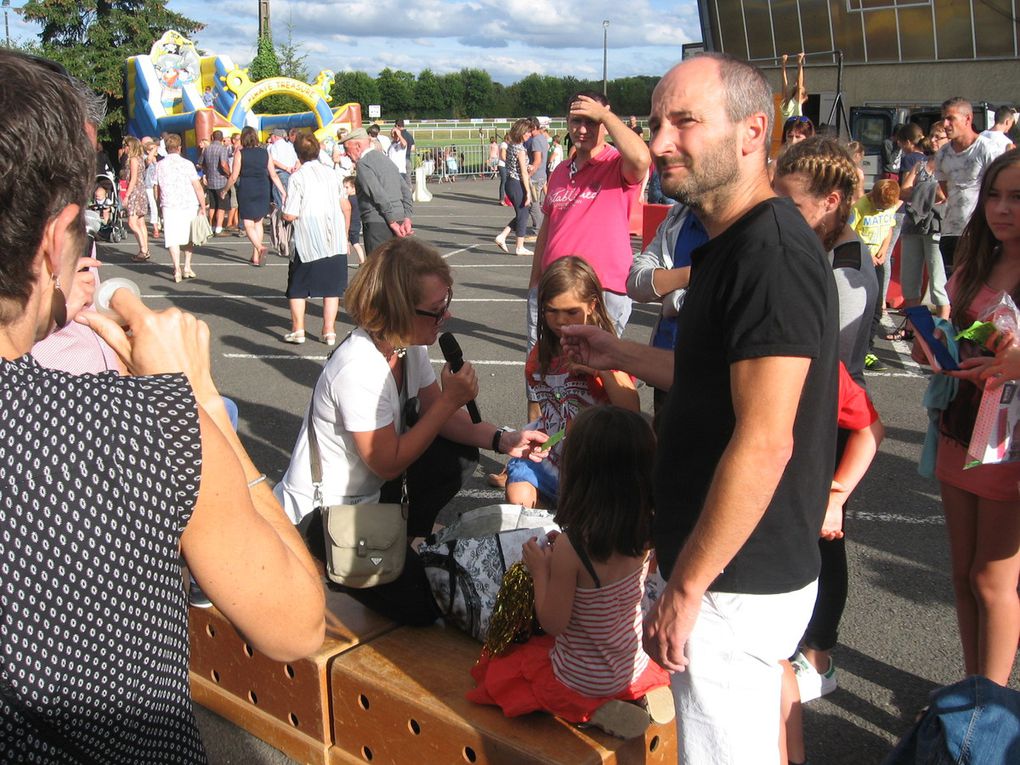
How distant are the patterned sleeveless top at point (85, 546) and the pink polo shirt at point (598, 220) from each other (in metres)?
4.04

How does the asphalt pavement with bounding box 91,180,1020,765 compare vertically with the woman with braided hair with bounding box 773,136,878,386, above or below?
below

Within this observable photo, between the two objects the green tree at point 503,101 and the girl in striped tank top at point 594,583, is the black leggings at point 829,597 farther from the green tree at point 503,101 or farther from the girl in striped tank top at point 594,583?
the green tree at point 503,101

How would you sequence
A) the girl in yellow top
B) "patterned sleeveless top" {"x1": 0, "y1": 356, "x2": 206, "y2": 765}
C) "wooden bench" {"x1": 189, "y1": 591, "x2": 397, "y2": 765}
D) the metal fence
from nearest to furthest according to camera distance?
1. "patterned sleeveless top" {"x1": 0, "y1": 356, "x2": 206, "y2": 765}
2. "wooden bench" {"x1": 189, "y1": 591, "x2": 397, "y2": 765}
3. the girl in yellow top
4. the metal fence

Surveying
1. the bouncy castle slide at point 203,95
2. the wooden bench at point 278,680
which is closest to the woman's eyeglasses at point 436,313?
the wooden bench at point 278,680

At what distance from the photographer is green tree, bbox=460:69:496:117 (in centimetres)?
9912

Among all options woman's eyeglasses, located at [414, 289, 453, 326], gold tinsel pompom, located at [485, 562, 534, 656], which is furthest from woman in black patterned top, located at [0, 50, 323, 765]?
woman's eyeglasses, located at [414, 289, 453, 326]

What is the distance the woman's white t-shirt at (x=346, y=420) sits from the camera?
130 inches

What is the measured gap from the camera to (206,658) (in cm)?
324

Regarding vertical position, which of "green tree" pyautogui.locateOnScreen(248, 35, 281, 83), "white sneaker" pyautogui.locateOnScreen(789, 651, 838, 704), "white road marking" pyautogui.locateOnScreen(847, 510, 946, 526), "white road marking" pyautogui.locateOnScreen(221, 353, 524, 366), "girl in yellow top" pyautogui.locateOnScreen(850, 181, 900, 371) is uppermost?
"green tree" pyautogui.locateOnScreen(248, 35, 281, 83)

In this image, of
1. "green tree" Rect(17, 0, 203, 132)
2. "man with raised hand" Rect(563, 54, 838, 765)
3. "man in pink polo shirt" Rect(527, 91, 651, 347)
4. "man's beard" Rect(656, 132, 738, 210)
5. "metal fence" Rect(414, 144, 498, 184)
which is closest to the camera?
"man with raised hand" Rect(563, 54, 838, 765)

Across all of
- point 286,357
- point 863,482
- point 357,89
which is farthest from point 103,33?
point 357,89

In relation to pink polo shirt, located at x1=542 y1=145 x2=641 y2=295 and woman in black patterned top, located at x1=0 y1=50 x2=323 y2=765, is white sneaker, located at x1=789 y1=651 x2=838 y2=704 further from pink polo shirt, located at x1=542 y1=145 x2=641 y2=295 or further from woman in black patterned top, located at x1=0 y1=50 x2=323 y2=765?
woman in black patterned top, located at x1=0 y1=50 x2=323 y2=765

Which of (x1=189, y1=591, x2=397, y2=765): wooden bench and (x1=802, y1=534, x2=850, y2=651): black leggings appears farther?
(x1=802, y1=534, x2=850, y2=651): black leggings

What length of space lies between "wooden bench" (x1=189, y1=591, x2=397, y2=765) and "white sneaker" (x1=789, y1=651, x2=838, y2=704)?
1.43 m
